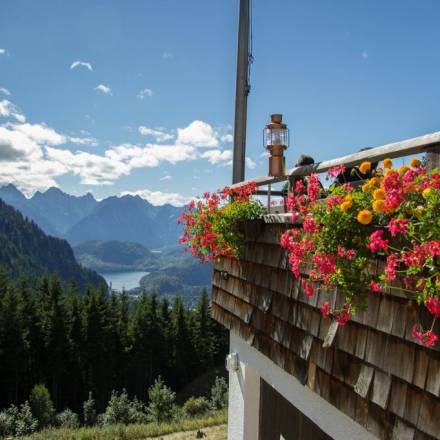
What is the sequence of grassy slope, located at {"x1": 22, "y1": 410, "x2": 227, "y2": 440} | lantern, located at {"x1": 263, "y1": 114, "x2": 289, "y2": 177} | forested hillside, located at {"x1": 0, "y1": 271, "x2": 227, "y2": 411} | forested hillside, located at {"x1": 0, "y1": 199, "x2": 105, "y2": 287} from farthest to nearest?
forested hillside, located at {"x1": 0, "y1": 199, "x2": 105, "y2": 287} < forested hillside, located at {"x1": 0, "y1": 271, "x2": 227, "y2": 411} < grassy slope, located at {"x1": 22, "y1": 410, "x2": 227, "y2": 440} < lantern, located at {"x1": 263, "y1": 114, "x2": 289, "y2": 177}

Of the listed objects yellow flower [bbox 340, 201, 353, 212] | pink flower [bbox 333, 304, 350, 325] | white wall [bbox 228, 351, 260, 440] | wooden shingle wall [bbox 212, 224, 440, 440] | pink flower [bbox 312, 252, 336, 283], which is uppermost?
yellow flower [bbox 340, 201, 353, 212]

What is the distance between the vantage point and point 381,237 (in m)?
2.44

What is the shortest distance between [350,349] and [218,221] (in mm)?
2196

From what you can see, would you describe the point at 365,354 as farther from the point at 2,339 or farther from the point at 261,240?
the point at 2,339

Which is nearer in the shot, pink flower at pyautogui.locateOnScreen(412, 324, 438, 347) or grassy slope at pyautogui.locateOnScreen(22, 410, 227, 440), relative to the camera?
pink flower at pyautogui.locateOnScreen(412, 324, 438, 347)

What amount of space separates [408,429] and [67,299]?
160ft

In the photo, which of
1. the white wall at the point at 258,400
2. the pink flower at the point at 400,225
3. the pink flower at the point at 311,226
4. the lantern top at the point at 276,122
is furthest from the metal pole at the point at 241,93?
the pink flower at the point at 400,225

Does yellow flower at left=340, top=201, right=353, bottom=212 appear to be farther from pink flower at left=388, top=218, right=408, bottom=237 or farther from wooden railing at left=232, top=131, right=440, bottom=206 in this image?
wooden railing at left=232, top=131, right=440, bottom=206

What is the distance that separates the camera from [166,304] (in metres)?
52.2

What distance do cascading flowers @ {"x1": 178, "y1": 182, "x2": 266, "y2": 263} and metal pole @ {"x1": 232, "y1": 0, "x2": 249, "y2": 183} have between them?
1.09m

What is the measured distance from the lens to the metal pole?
6.42 m

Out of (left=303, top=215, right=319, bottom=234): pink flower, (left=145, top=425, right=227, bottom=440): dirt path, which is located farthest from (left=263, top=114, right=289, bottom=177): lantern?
(left=145, top=425, right=227, bottom=440): dirt path

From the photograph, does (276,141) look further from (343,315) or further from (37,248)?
(37,248)

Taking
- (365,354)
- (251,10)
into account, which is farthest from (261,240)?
(251,10)
